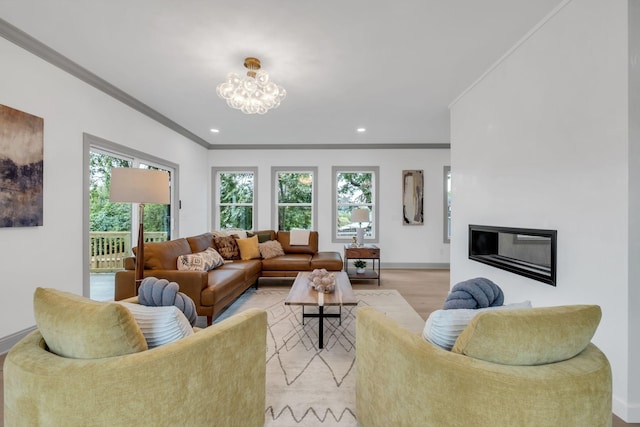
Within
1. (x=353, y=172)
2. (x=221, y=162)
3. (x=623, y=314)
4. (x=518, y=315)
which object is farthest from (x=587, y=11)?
(x=221, y=162)

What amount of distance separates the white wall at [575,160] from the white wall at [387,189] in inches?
123

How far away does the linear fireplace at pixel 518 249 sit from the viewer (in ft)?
6.91

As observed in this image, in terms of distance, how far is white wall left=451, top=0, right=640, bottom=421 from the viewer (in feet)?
5.26

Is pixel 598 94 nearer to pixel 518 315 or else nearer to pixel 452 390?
pixel 518 315

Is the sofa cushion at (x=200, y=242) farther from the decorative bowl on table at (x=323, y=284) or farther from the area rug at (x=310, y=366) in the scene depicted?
the decorative bowl on table at (x=323, y=284)

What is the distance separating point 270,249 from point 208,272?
1536 millimetres

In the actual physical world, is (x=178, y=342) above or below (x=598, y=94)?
below

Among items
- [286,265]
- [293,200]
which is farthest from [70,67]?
[293,200]

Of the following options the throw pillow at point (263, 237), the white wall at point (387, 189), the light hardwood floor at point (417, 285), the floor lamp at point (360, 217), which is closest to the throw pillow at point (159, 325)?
the light hardwood floor at point (417, 285)

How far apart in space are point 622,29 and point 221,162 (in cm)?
602

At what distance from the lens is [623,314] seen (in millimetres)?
1589

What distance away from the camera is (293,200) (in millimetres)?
6191

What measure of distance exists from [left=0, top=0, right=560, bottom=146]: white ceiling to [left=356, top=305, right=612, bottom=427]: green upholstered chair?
2.14 metres

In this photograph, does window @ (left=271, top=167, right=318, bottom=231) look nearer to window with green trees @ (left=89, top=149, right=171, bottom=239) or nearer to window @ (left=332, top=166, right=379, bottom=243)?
window @ (left=332, top=166, right=379, bottom=243)
